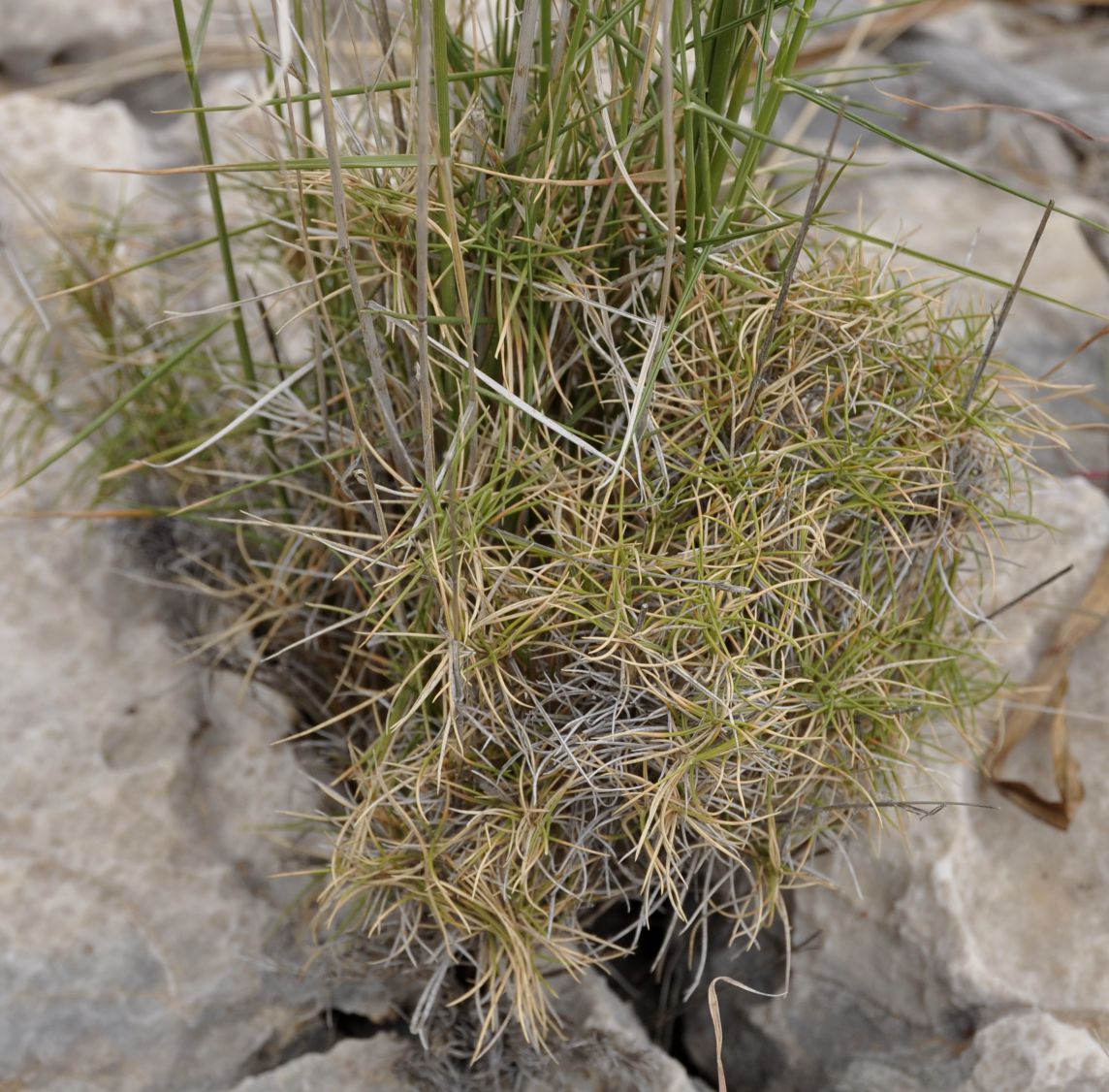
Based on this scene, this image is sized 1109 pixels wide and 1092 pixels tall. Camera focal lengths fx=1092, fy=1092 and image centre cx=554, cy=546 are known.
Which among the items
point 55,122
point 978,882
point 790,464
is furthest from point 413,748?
point 55,122

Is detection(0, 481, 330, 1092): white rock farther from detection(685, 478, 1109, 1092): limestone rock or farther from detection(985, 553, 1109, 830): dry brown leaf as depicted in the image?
detection(985, 553, 1109, 830): dry brown leaf

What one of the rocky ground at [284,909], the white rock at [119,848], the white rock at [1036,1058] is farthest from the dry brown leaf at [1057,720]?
the white rock at [119,848]

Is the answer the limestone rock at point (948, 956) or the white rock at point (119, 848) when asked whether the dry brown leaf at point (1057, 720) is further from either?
the white rock at point (119, 848)

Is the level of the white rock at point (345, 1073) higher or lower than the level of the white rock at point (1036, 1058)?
lower

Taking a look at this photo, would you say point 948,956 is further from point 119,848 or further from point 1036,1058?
point 119,848

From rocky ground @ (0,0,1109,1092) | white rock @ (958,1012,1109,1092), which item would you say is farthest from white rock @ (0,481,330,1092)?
white rock @ (958,1012,1109,1092)

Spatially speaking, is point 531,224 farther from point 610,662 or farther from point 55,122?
point 55,122
